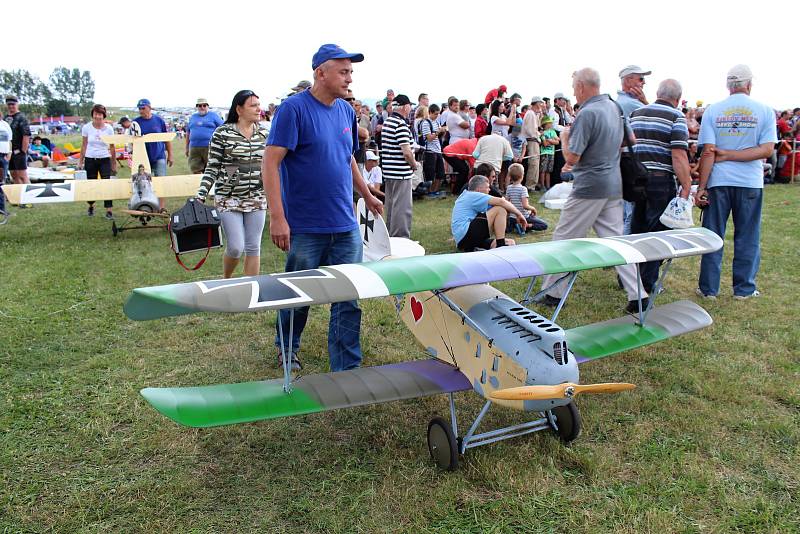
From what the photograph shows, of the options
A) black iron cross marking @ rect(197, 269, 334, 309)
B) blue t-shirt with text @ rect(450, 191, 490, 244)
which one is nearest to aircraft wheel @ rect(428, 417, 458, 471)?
black iron cross marking @ rect(197, 269, 334, 309)

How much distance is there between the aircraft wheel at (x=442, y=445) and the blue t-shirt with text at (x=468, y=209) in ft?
14.3

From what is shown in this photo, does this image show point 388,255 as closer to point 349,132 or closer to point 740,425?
point 349,132

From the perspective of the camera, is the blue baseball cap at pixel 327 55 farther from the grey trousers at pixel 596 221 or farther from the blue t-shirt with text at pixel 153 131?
the blue t-shirt with text at pixel 153 131

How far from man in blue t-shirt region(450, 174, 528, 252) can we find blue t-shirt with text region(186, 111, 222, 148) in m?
5.81

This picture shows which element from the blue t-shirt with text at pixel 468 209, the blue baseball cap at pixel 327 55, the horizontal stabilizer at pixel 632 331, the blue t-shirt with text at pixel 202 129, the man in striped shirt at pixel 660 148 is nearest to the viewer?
the blue baseball cap at pixel 327 55

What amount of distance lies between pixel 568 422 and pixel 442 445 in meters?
0.80

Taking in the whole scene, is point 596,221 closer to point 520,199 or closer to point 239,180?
point 239,180

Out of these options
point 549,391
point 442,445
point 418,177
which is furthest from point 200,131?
point 549,391

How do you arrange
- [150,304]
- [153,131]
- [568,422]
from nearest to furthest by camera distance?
[150,304] → [568,422] → [153,131]

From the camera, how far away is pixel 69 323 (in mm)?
5641

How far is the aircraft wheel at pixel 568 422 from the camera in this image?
3.56m

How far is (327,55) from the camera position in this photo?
3.75 m

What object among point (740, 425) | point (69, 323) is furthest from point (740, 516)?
point (69, 323)

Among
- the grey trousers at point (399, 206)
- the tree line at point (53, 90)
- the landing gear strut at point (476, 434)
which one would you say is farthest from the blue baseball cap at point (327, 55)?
the tree line at point (53, 90)
